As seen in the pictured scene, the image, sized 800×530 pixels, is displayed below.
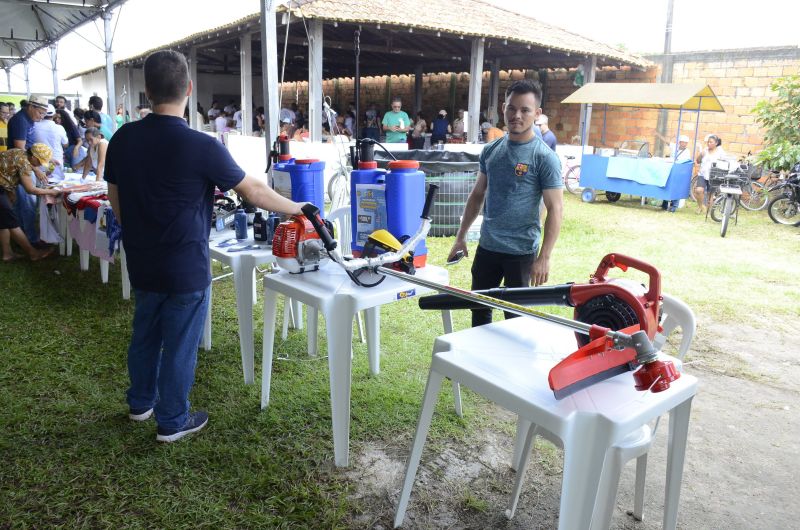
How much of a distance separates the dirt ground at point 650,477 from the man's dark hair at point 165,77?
1.71 m

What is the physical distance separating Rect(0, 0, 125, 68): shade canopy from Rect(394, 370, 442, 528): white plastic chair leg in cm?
1276

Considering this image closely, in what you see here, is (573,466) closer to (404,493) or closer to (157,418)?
(404,493)

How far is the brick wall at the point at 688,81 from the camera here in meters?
11.5

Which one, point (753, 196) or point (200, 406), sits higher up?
point (753, 196)

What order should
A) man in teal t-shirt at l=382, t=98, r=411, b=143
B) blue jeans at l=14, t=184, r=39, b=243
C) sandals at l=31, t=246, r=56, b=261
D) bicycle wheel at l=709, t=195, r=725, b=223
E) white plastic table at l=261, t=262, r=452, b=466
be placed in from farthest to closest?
man in teal t-shirt at l=382, t=98, r=411, b=143, bicycle wheel at l=709, t=195, r=725, b=223, blue jeans at l=14, t=184, r=39, b=243, sandals at l=31, t=246, r=56, b=261, white plastic table at l=261, t=262, r=452, b=466

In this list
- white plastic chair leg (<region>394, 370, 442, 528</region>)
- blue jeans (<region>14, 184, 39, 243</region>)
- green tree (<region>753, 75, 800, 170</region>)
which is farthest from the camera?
green tree (<region>753, 75, 800, 170</region>)

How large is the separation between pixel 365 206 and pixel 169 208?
0.84 meters

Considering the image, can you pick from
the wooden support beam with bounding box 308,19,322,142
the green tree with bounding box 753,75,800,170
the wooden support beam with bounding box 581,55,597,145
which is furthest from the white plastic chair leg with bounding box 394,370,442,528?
the wooden support beam with bounding box 581,55,597,145

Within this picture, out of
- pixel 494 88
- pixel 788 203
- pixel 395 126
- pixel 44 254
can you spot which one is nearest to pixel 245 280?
pixel 44 254

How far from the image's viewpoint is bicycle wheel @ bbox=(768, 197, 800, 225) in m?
9.01

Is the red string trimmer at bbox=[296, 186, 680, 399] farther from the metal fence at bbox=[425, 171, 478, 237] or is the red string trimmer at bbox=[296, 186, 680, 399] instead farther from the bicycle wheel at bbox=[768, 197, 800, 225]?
the bicycle wheel at bbox=[768, 197, 800, 225]

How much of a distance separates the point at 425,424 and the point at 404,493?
1.09 feet

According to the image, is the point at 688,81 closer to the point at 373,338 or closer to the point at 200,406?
the point at 373,338

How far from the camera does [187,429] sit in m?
2.76
